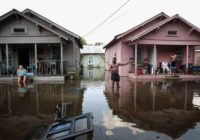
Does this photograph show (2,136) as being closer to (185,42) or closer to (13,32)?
(13,32)

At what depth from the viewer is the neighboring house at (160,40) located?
15543mm

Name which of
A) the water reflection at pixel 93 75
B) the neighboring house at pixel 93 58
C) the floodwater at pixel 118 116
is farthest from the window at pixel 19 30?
the neighboring house at pixel 93 58

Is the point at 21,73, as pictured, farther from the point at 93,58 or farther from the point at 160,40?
the point at 93,58

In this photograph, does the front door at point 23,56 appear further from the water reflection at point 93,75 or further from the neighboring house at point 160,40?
the neighboring house at point 160,40

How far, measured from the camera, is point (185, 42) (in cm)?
1628

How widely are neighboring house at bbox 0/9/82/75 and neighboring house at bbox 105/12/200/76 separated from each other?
4.61 m

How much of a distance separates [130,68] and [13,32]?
34.0 feet

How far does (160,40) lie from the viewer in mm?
16031

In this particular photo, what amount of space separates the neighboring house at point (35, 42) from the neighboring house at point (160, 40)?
15.1 ft

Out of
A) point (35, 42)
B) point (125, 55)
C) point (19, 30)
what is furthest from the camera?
point (125, 55)

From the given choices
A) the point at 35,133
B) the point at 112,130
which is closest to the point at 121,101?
the point at 112,130

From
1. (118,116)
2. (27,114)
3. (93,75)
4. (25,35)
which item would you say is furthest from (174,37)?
(27,114)

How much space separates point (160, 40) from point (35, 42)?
1004 centimetres

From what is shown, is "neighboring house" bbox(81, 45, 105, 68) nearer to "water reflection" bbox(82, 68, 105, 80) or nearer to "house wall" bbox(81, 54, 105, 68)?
"house wall" bbox(81, 54, 105, 68)
